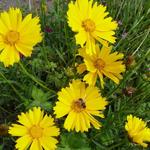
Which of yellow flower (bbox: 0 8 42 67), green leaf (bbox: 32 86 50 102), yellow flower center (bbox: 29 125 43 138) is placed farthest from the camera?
green leaf (bbox: 32 86 50 102)

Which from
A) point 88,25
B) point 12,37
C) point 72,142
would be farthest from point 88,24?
point 72,142

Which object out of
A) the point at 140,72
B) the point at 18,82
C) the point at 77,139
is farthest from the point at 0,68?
the point at 140,72

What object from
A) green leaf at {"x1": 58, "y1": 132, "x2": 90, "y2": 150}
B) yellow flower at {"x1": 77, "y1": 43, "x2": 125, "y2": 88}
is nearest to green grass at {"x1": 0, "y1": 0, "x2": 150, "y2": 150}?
green leaf at {"x1": 58, "y1": 132, "x2": 90, "y2": 150}

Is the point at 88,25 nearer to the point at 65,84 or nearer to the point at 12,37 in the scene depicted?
the point at 12,37

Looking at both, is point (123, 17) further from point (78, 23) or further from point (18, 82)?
point (78, 23)

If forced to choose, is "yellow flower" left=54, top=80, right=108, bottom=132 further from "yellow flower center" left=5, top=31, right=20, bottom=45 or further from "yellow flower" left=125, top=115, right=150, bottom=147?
"yellow flower center" left=5, top=31, right=20, bottom=45

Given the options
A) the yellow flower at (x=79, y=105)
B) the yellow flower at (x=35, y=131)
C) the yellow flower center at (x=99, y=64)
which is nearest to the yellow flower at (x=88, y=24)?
the yellow flower center at (x=99, y=64)
